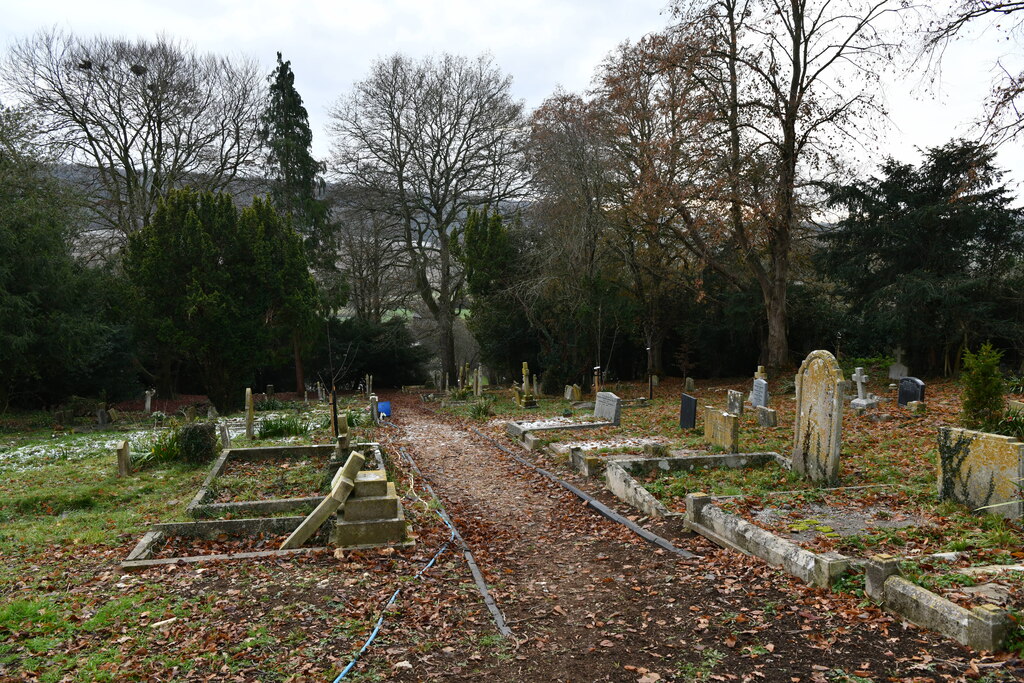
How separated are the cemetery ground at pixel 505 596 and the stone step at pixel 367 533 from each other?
206mm

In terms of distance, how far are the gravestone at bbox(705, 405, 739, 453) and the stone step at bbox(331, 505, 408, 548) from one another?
18.7ft

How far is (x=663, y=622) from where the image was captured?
4.78m

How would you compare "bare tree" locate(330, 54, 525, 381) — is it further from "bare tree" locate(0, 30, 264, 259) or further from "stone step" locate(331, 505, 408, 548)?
"stone step" locate(331, 505, 408, 548)

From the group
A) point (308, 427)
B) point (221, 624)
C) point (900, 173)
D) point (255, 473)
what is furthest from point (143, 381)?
point (900, 173)

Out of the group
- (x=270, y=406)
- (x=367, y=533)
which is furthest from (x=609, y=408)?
(x=270, y=406)

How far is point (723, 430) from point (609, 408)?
4.50 meters

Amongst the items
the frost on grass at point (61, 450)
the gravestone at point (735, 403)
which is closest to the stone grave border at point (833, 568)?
the gravestone at point (735, 403)

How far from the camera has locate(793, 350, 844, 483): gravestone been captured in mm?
7754

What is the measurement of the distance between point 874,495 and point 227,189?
102 ft

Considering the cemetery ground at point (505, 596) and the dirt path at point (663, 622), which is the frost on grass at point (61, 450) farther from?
the dirt path at point (663, 622)

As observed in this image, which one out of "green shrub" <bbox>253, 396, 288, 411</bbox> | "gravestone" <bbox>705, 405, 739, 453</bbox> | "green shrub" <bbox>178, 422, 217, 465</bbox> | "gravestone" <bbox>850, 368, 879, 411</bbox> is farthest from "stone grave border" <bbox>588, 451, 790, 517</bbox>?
"green shrub" <bbox>253, 396, 288, 411</bbox>

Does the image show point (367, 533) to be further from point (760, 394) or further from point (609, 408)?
point (760, 394)

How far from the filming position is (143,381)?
29.6m

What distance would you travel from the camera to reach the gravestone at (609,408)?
1447 centimetres
